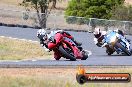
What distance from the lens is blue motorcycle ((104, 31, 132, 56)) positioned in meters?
30.1

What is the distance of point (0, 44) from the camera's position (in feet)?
131

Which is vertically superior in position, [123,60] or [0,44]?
[123,60]

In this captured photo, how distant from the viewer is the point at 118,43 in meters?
30.3

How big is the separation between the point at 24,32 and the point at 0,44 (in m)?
8.65

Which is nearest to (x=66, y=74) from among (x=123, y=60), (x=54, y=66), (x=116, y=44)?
(x=54, y=66)

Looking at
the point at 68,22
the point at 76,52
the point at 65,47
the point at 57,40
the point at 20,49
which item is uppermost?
the point at 57,40

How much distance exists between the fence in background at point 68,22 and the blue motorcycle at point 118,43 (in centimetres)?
1958

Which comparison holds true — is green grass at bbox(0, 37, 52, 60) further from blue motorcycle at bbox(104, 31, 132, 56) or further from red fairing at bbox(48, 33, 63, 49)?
red fairing at bbox(48, 33, 63, 49)

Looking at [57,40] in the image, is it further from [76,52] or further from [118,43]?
[118,43]

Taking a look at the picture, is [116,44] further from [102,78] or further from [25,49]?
[102,78]

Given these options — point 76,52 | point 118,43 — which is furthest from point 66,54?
point 118,43

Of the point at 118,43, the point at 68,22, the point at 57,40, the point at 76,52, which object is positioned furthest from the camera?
the point at 68,22

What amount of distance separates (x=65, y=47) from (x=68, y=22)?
28.2 m

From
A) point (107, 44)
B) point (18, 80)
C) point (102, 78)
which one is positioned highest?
point (102, 78)
